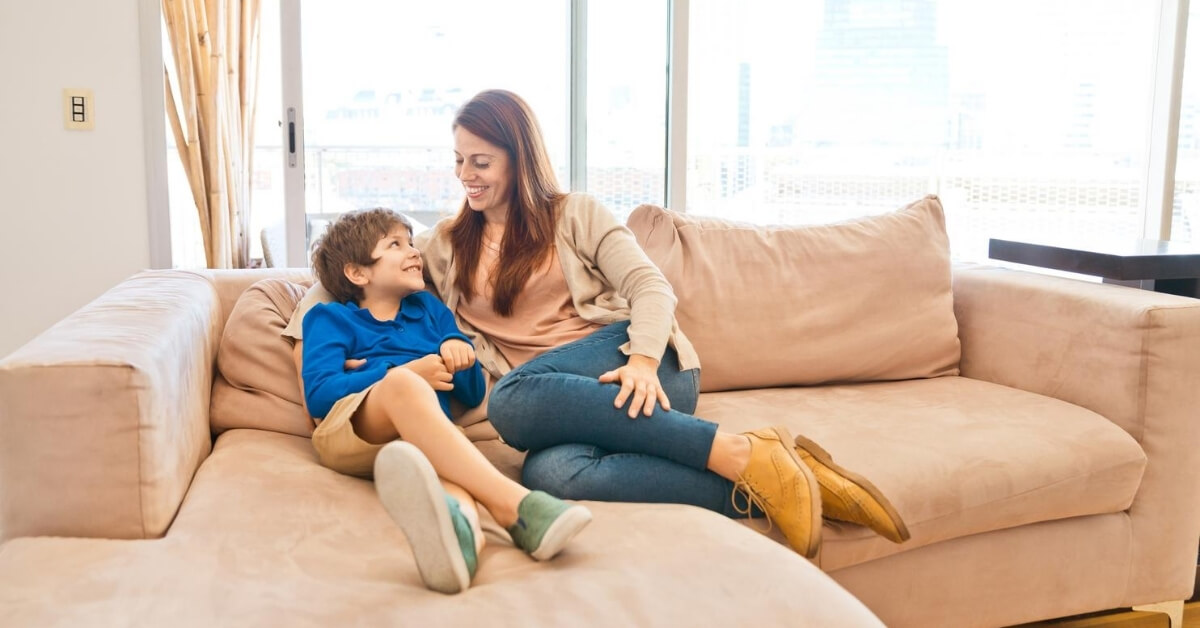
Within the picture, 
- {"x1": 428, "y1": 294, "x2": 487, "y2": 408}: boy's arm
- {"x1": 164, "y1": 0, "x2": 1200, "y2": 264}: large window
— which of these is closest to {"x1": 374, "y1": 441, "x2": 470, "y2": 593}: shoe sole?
{"x1": 428, "y1": 294, "x2": 487, "y2": 408}: boy's arm

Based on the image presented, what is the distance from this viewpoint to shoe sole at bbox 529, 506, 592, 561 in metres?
1.31

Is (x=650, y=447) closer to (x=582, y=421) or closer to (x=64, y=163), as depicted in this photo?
(x=582, y=421)

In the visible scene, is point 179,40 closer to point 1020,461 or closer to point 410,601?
point 410,601

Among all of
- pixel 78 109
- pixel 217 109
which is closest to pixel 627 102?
pixel 217 109

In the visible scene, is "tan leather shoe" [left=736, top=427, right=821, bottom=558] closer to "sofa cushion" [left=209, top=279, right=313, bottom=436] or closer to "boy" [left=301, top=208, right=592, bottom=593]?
"boy" [left=301, top=208, right=592, bottom=593]

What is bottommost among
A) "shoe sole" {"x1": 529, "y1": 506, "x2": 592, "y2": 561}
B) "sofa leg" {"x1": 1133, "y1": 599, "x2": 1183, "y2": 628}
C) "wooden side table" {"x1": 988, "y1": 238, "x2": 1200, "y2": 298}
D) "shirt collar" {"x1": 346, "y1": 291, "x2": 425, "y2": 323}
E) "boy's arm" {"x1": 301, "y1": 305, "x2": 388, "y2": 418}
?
"sofa leg" {"x1": 1133, "y1": 599, "x2": 1183, "y2": 628}

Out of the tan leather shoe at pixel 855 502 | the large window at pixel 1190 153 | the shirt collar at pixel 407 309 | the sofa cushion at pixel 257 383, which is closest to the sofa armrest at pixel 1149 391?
the tan leather shoe at pixel 855 502

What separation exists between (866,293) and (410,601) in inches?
58.3

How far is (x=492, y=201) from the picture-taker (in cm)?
205

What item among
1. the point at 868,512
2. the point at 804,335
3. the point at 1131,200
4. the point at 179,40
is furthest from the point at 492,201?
the point at 1131,200

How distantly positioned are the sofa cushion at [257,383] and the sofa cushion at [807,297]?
83 cm

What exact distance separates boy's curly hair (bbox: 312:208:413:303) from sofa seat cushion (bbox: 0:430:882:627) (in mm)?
501

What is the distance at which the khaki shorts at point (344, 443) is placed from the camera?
162 cm

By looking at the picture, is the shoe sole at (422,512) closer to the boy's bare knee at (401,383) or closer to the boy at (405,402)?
the boy at (405,402)
